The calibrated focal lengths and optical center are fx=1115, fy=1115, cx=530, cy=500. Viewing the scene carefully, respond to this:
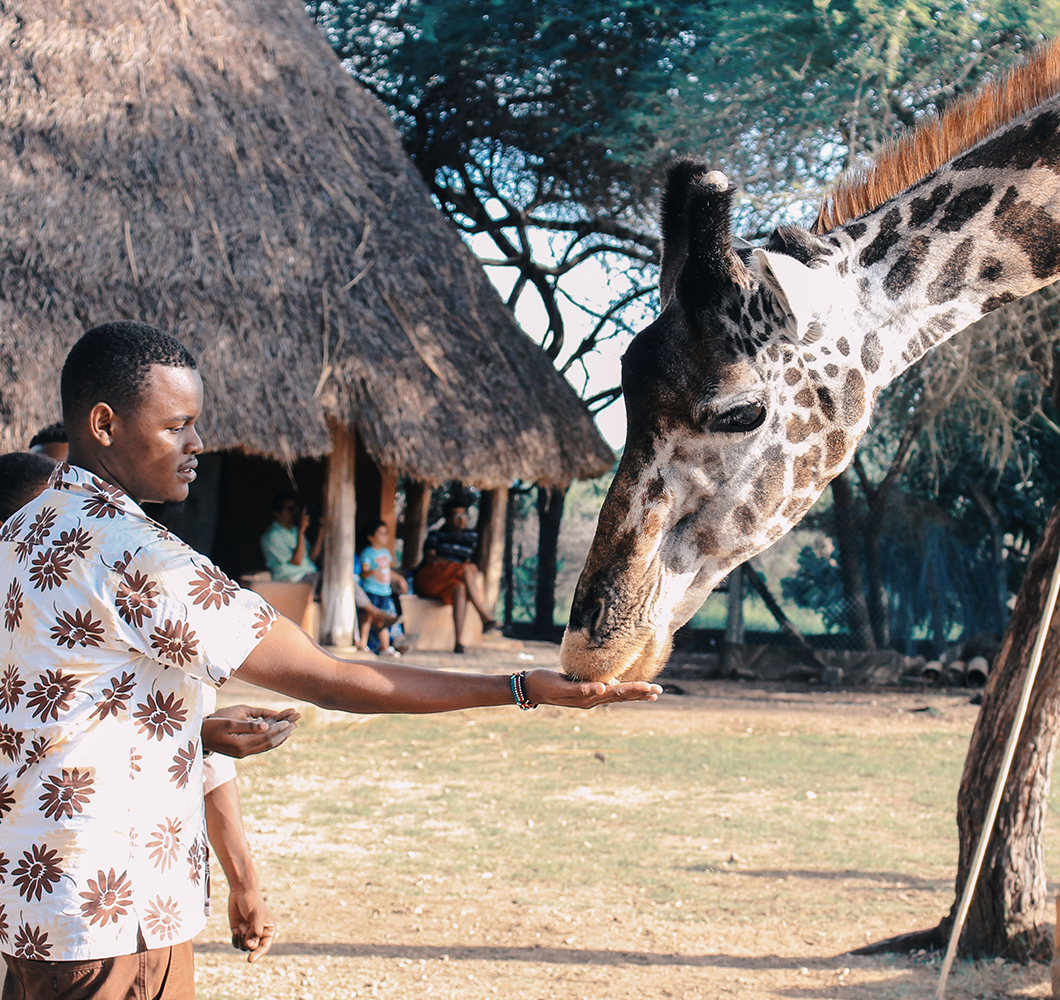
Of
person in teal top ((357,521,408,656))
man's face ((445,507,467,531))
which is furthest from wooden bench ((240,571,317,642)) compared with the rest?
man's face ((445,507,467,531))

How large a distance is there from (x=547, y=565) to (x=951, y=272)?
14.1m

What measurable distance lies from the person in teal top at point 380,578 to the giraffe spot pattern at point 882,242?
884 cm

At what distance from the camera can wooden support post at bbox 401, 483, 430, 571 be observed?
13617 millimetres

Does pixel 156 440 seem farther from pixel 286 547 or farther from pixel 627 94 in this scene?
pixel 627 94

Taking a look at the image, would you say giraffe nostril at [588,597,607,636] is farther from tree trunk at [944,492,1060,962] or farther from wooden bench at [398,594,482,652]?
wooden bench at [398,594,482,652]

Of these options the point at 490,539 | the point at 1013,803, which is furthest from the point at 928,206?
the point at 490,539

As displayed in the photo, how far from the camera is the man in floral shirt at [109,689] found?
5.63ft

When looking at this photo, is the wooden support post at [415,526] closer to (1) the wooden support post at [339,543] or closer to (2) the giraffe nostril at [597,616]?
(1) the wooden support post at [339,543]

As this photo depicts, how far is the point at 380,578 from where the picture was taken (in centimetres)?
1091

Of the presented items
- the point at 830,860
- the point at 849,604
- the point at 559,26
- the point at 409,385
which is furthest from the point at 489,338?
the point at 830,860

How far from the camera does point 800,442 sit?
7.55 feet

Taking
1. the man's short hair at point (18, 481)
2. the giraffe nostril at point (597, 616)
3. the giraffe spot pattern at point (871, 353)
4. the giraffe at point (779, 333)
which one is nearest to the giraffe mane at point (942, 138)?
the giraffe at point (779, 333)

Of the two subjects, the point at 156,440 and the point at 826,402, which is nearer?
the point at 156,440

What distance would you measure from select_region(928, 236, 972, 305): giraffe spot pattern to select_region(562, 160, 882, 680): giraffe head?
0.58 ft
